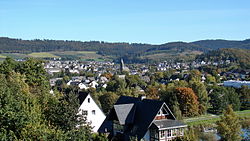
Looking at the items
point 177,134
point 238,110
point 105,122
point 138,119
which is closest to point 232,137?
point 177,134

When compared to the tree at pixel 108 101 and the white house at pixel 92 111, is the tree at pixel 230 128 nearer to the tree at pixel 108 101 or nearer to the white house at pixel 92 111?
the white house at pixel 92 111

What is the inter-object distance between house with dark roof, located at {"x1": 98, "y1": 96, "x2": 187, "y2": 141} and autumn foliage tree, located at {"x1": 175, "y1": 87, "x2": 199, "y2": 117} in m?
21.4

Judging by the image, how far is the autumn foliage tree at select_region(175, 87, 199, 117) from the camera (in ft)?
171

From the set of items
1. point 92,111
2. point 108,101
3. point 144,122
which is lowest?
point 108,101

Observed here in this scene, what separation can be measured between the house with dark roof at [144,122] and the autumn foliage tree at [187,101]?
2143 cm

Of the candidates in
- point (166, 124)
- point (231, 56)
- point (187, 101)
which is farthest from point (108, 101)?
point (231, 56)

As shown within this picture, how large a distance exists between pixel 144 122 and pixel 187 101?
24.2 meters

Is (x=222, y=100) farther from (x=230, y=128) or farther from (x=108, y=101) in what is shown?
(x=230, y=128)

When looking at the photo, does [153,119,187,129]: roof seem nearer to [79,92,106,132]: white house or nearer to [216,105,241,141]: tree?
[216,105,241,141]: tree

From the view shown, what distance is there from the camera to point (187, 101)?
171 ft

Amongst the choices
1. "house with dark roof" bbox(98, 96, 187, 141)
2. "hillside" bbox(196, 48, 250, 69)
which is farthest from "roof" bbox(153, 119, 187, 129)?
"hillside" bbox(196, 48, 250, 69)

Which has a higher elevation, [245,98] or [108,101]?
[108,101]

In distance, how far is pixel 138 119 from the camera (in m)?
30.2

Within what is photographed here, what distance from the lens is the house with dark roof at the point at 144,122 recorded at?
93.5 ft
